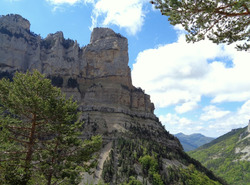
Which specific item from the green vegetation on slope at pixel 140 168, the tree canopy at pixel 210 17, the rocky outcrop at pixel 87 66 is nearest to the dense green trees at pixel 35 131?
the tree canopy at pixel 210 17

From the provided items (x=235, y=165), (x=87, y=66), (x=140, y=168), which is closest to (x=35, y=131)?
(x=140, y=168)

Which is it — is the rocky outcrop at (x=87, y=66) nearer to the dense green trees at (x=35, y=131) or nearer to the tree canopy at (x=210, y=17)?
the dense green trees at (x=35, y=131)

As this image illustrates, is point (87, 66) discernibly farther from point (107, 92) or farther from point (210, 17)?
point (210, 17)

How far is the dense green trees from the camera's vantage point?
15594 millimetres

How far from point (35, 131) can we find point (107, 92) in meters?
80.4

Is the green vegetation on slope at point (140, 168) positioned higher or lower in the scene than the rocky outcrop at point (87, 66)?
lower

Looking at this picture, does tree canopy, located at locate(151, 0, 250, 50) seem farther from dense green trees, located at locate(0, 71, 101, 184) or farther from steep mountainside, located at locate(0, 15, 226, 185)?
steep mountainside, located at locate(0, 15, 226, 185)

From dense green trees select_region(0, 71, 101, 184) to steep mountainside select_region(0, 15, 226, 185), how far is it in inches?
1560

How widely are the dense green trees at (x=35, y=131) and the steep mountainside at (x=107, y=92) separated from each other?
39631 millimetres

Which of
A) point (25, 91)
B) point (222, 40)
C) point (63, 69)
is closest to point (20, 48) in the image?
point (63, 69)

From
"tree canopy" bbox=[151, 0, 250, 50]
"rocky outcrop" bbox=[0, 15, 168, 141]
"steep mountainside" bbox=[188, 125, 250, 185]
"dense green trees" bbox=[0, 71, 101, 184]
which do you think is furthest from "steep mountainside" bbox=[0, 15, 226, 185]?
"steep mountainside" bbox=[188, 125, 250, 185]

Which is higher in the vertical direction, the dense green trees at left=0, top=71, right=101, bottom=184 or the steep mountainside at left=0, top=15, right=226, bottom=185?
the steep mountainside at left=0, top=15, right=226, bottom=185

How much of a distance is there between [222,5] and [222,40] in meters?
2.96

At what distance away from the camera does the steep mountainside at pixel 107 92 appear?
62.8m
